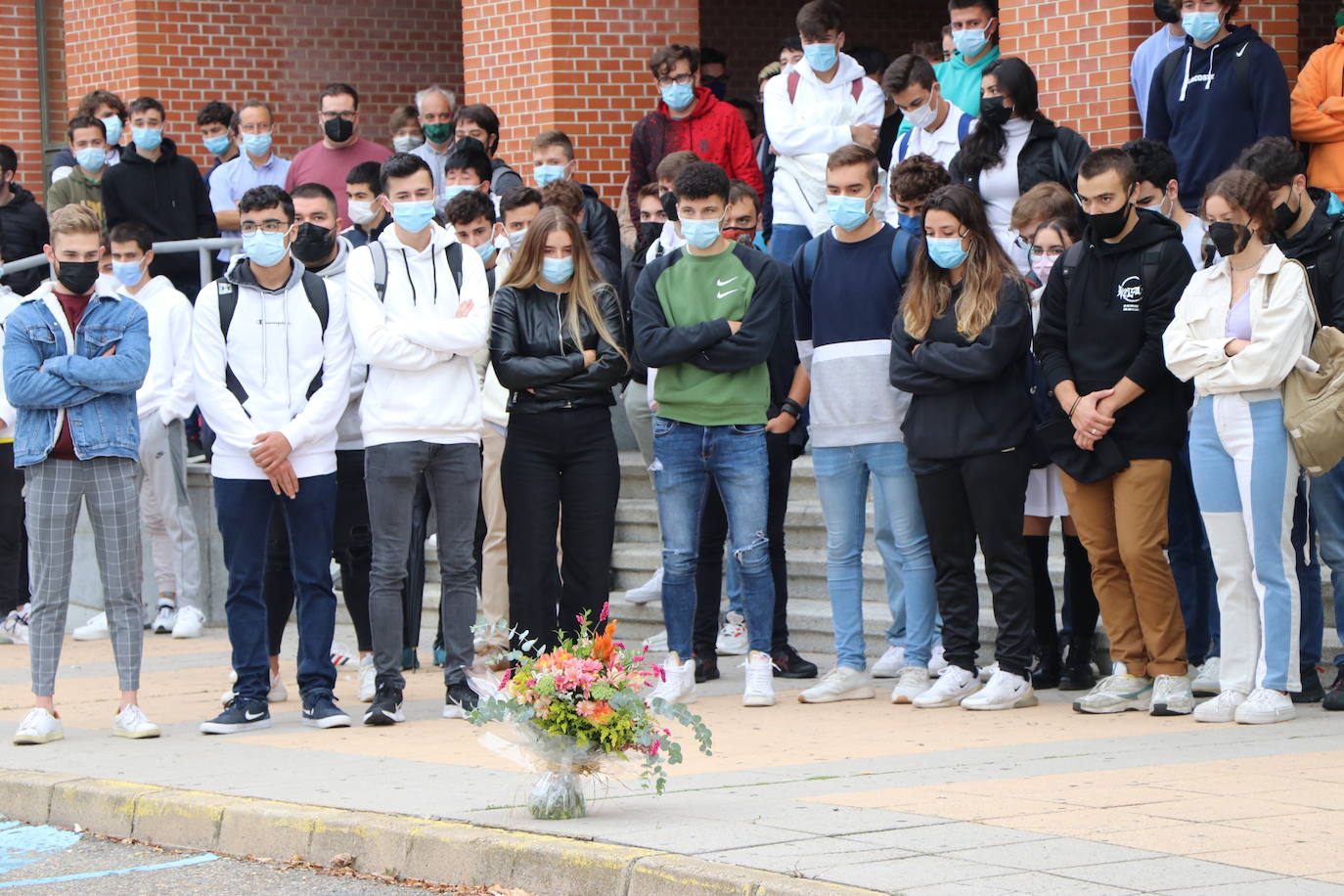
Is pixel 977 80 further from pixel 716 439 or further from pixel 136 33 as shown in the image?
pixel 136 33

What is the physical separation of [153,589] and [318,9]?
7564mm

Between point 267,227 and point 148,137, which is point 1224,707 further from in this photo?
point 148,137

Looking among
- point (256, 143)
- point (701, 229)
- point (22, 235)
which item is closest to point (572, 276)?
point (701, 229)

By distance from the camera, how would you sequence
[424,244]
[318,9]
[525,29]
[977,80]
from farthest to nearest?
[318,9]
[525,29]
[977,80]
[424,244]

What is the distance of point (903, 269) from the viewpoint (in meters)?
8.65

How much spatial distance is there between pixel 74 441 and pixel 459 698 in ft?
6.49

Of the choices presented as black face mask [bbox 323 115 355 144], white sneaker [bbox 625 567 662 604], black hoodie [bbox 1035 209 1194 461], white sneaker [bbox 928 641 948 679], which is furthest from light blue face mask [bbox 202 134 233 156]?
black hoodie [bbox 1035 209 1194 461]

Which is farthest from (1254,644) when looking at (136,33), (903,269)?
(136,33)

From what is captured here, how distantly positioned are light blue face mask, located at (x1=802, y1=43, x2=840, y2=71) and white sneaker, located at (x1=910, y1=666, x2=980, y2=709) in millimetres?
4235

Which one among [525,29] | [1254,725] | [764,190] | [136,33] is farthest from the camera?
[136,33]

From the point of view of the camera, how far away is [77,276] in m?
8.42

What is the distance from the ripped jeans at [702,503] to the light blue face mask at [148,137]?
21.9 ft

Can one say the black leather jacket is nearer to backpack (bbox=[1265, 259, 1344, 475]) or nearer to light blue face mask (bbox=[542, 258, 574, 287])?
light blue face mask (bbox=[542, 258, 574, 287])

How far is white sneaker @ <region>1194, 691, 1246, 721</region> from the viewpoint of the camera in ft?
25.3
